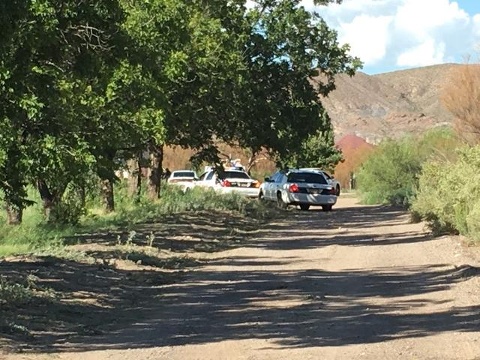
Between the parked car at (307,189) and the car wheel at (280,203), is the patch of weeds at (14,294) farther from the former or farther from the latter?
the car wheel at (280,203)

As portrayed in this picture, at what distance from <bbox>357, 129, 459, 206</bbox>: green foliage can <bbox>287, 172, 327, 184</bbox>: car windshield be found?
15.9 ft

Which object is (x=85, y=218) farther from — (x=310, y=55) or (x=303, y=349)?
(x=303, y=349)

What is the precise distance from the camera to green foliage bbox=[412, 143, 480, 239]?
20.2m

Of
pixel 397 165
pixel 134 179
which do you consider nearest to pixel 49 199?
pixel 134 179

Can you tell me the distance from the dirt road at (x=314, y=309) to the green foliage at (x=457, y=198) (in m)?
0.62

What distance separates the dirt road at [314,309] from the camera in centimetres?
954

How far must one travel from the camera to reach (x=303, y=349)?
9.59 meters

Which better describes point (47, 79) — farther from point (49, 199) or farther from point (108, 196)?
point (108, 196)

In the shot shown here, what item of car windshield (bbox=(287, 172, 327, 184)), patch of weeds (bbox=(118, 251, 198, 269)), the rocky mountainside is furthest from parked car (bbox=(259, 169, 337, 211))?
the rocky mountainside

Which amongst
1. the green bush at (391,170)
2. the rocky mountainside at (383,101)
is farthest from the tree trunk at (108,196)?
the rocky mountainside at (383,101)

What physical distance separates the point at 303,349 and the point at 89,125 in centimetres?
1114

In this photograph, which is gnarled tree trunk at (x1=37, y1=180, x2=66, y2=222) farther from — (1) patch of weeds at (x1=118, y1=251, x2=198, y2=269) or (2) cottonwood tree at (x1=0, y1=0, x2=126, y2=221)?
(2) cottonwood tree at (x1=0, y1=0, x2=126, y2=221)

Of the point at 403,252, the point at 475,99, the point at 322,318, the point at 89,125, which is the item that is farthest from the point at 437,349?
the point at 475,99

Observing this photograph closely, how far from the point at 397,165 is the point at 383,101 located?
10663 centimetres
